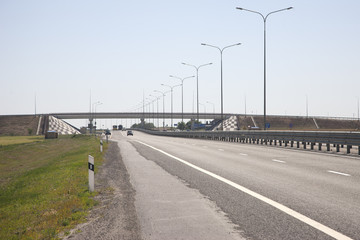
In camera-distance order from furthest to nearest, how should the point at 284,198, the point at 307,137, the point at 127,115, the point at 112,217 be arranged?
1. the point at 127,115
2. the point at 307,137
3. the point at 284,198
4. the point at 112,217

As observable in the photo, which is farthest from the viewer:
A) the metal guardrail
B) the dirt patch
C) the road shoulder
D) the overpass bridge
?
the overpass bridge

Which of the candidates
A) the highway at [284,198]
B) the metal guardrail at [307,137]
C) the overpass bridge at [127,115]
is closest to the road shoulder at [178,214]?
the highway at [284,198]

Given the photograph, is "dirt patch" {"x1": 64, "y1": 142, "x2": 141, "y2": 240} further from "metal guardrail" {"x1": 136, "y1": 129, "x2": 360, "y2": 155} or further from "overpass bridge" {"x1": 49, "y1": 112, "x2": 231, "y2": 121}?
"overpass bridge" {"x1": 49, "y1": 112, "x2": 231, "y2": 121}

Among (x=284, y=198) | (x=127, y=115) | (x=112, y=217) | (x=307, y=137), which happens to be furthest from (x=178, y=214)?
(x=127, y=115)

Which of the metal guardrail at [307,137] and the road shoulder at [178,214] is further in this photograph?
the metal guardrail at [307,137]

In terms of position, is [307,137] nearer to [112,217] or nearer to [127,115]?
[112,217]

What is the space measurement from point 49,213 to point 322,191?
18.6 feet

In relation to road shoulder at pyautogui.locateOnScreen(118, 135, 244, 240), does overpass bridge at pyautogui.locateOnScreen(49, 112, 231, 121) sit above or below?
above

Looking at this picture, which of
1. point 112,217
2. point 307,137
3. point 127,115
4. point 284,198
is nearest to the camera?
point 112,217

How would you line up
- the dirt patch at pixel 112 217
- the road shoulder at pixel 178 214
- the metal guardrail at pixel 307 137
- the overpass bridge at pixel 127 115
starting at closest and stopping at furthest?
the road shoulder at pixel 178 214, the dirt patch at pixel 112 217, the metal guardrail at pixel 307 137, the overpass bridge at pixel 127 115

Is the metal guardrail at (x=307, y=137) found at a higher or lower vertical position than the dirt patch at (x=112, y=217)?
higher

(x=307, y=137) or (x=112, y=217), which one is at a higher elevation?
(x=307, y=137)

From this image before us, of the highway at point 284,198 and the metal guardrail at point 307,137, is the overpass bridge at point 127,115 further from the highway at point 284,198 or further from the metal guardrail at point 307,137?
the highway at point 284,198

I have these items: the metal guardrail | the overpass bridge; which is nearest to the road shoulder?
the metal guardrail
